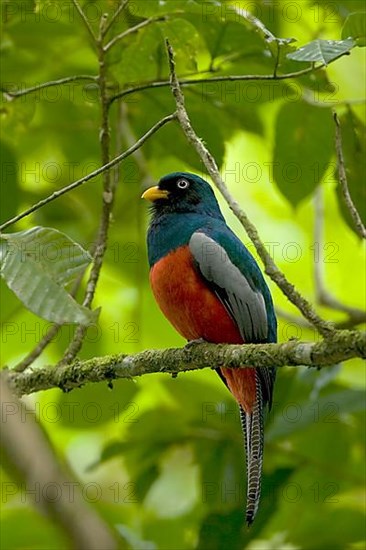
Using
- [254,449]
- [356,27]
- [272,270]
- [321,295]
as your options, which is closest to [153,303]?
[321,295]

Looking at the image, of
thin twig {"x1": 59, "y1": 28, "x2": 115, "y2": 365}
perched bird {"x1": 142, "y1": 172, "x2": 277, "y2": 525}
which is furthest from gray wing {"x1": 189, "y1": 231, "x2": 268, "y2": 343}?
thin twig {"x1": 59, "y1": 28, "x2": 115, "y2": 365}

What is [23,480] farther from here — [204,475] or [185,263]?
[204,475]

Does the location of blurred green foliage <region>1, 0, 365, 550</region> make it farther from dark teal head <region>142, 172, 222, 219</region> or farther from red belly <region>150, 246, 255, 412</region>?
red belly <region>150, 246, 255, 412</region>

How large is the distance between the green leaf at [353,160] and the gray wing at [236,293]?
56 centimetres

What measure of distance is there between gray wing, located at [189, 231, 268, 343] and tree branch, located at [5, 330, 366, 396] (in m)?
0.48

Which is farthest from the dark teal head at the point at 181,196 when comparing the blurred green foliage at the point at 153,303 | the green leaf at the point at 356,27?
the green leaf at the point at 356,27

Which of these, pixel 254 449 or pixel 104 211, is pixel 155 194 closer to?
pixel 104 211

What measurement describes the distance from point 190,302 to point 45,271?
1552 mm

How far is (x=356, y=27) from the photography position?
2.81 metres

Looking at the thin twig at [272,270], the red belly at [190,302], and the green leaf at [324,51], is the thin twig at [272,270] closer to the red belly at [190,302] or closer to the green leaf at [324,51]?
the green leaf at [324,51]

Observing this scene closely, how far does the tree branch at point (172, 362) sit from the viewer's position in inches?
83.7

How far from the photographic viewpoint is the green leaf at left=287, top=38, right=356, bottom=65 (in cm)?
259

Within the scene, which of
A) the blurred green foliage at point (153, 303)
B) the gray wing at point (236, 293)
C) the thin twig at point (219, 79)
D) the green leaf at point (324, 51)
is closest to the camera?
the green leaf at point (324, 51)

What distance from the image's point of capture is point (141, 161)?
15.0ft
